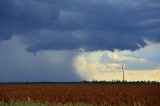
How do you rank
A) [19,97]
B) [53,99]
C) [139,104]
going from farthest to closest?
[19,97] → [53,99] → [139,104]

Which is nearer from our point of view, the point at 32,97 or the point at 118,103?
the point at 118,103

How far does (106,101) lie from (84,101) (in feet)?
4.97

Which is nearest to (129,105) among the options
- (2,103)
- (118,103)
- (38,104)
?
(118,103)

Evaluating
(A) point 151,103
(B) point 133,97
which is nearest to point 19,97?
(B) point 133,97

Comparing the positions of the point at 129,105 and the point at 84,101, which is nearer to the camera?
the point at 129,105

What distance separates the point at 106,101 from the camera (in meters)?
30.0

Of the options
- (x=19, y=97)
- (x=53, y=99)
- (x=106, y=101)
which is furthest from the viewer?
(x=19, y=97)

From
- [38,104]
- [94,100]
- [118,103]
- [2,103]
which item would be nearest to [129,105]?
[118,103]

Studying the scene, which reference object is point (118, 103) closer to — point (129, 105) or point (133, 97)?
point (129, 105)

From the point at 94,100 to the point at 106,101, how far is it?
100cm

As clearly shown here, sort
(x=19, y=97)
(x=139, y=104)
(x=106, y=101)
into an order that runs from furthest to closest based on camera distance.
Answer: (x=19, y=97)
(x=106, y=101)
(x=139, y=104)

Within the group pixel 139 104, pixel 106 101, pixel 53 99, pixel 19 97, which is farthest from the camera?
pixel 19 97

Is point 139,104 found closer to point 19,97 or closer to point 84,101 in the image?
point 84,101

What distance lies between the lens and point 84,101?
30609 millimetres
